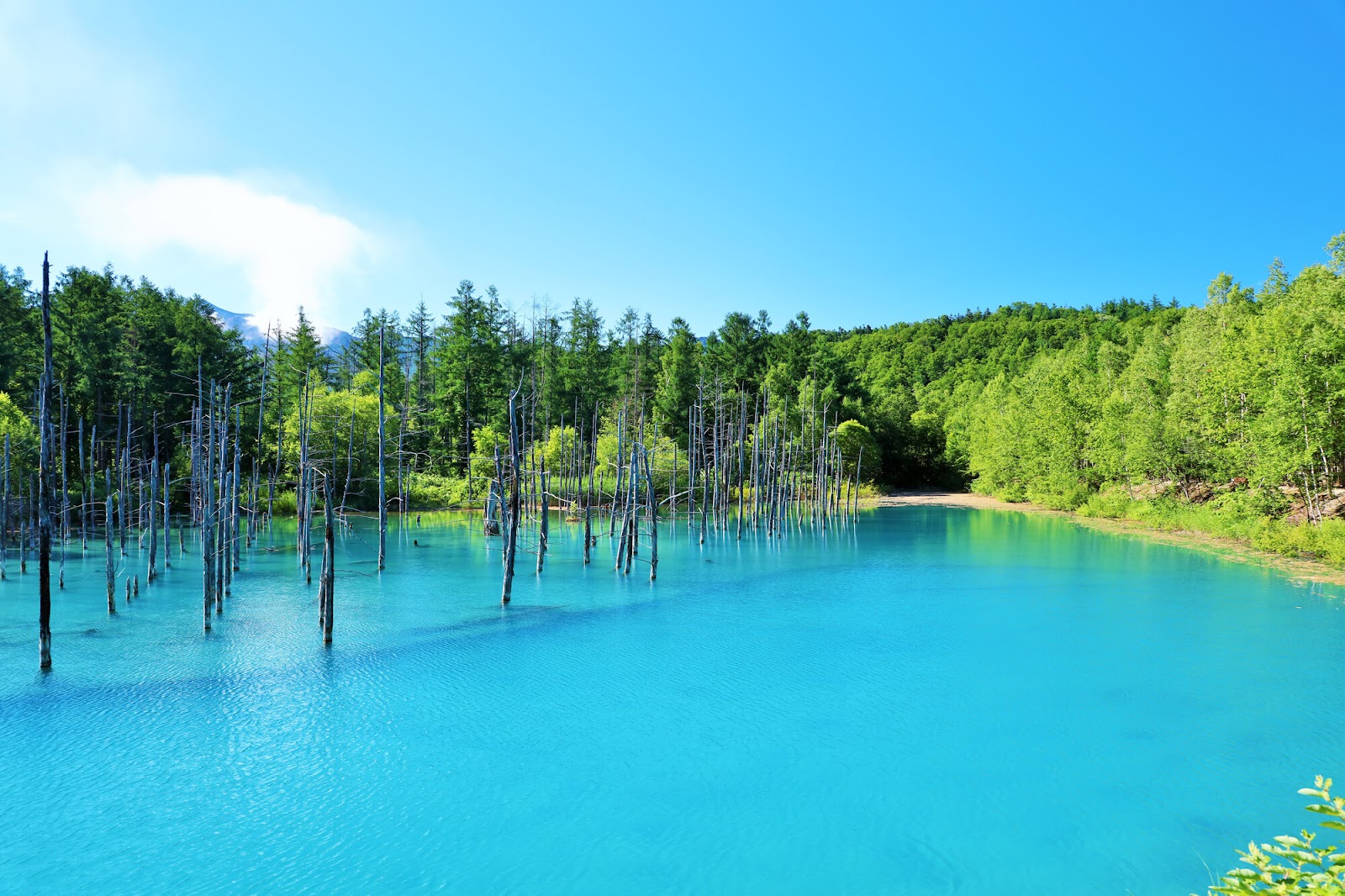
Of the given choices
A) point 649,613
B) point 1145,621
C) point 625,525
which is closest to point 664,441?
point 625,525

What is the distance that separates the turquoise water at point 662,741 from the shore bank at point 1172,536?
3.50 meters

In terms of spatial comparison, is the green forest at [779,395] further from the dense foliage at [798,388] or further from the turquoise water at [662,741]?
the turquoise water at [662,741]

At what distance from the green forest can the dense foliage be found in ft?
0.45

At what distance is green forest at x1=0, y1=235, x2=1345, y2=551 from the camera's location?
26328mm

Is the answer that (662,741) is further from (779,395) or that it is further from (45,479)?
(779,395)

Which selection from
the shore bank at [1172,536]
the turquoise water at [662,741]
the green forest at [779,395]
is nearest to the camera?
the turquoise water at [662,741]

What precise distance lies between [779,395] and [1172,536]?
94.0 ft

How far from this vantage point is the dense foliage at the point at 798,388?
86.8 feet

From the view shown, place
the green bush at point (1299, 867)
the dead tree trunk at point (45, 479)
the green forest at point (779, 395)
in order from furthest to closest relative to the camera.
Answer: the green forest at point (779, 395) < the dead tree trunk at point (45, 479) < the green bush at point (1299, 867)

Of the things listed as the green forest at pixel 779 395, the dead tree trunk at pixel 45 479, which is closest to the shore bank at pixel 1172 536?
the green forest at pixel 779 395

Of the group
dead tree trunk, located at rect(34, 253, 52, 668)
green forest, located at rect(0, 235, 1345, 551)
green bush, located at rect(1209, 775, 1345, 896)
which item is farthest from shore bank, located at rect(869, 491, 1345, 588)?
dead tree trunk, located at rect(34, 253, 52, 668)

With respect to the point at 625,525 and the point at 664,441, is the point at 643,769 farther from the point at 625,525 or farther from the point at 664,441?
the point at 664,441

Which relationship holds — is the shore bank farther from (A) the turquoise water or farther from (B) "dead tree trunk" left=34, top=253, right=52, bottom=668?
(B) "dead tree trunk" left=34, top=253, right=52, bottom=668

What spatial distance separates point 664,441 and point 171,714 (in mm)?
35178
